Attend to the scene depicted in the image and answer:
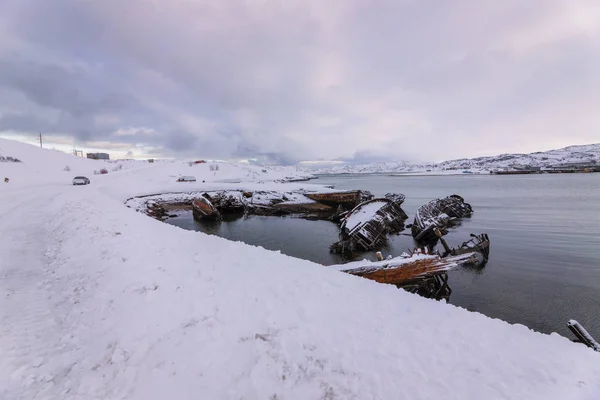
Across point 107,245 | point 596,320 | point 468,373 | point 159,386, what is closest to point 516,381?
point 468,373

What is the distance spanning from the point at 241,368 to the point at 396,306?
13.9 feet

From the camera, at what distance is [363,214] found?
1988cm

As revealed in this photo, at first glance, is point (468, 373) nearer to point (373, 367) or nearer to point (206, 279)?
point (373, 367)

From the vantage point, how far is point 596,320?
8.84 metres

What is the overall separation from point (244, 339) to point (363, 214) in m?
16.0

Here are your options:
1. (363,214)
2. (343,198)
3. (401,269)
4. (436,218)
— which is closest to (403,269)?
(401,269)

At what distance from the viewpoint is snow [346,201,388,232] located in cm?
1842

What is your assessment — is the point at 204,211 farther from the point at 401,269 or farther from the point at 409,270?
the point at 409,270

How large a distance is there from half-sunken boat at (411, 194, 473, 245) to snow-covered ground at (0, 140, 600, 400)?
917 cm

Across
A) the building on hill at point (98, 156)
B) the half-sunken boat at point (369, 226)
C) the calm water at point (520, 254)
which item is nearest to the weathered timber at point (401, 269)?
the calm water at point (520, 254)

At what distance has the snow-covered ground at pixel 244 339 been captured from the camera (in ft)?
13.7

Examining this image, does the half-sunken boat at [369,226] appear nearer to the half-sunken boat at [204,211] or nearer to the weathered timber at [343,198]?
the weathered timber at [343,198]

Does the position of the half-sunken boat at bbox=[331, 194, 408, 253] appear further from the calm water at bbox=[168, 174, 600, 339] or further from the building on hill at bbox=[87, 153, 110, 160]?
the building on hill at bbox=[87, 153, 110, 160]

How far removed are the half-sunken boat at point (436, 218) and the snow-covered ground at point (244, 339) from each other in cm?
917
